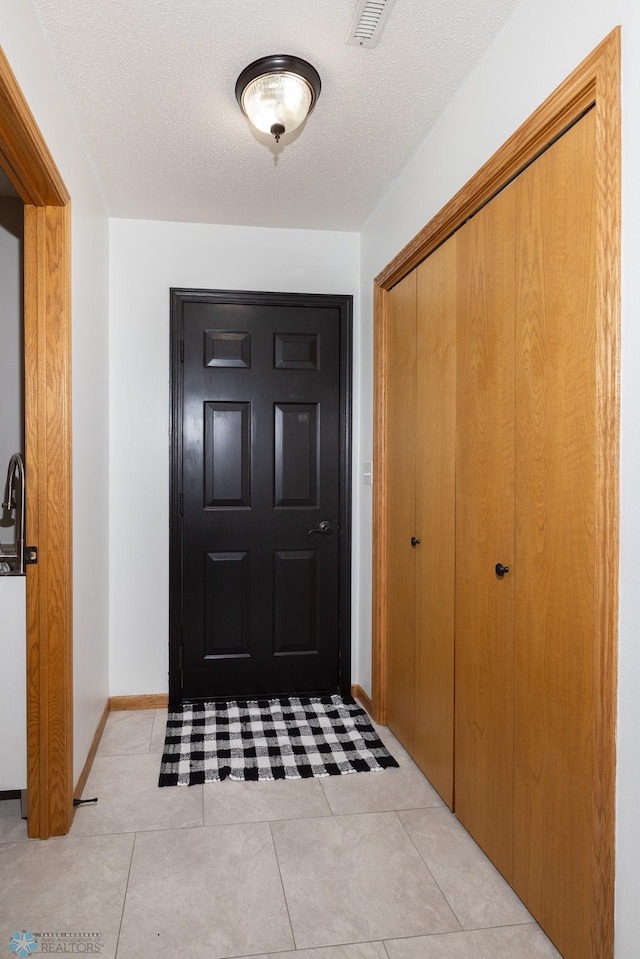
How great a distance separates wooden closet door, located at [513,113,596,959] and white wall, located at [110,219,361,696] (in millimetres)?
2050

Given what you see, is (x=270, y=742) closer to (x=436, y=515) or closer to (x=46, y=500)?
(x=436, y=515)

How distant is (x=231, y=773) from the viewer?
2697 millimetres

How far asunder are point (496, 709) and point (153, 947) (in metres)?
1.15

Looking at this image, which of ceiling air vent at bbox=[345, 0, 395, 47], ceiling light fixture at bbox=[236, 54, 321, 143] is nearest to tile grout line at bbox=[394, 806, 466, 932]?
ceiling light fixture at bbox=[236, 54, 321, 143]

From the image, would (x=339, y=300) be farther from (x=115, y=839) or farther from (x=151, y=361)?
(x=115, y=839)

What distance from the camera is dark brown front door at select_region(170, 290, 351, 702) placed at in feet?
11.4

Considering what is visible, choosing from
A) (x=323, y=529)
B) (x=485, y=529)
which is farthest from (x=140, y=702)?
(x=485, y=529)

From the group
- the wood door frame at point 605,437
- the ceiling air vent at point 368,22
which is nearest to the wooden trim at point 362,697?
the wood door frame at point 605,437

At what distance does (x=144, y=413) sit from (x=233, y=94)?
1663 millimetres

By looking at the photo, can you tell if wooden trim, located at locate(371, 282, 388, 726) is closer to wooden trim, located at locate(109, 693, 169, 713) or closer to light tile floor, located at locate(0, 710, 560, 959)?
light tile floor, located at locate(0, 710, 560, 959)

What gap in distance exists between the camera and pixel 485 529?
2.10 meters

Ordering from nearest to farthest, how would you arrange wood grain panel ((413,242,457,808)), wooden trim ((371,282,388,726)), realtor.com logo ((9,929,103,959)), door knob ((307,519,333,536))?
realtor.com logo ((9,929,103,959)) → wood grain panel ((413,242,457,808)) → wooden trim ((371,282,388,726)) → door knob ((307,519,333,536))

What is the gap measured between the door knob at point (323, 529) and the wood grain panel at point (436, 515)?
937mm

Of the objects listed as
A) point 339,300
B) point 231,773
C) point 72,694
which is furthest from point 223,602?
point 339,300
